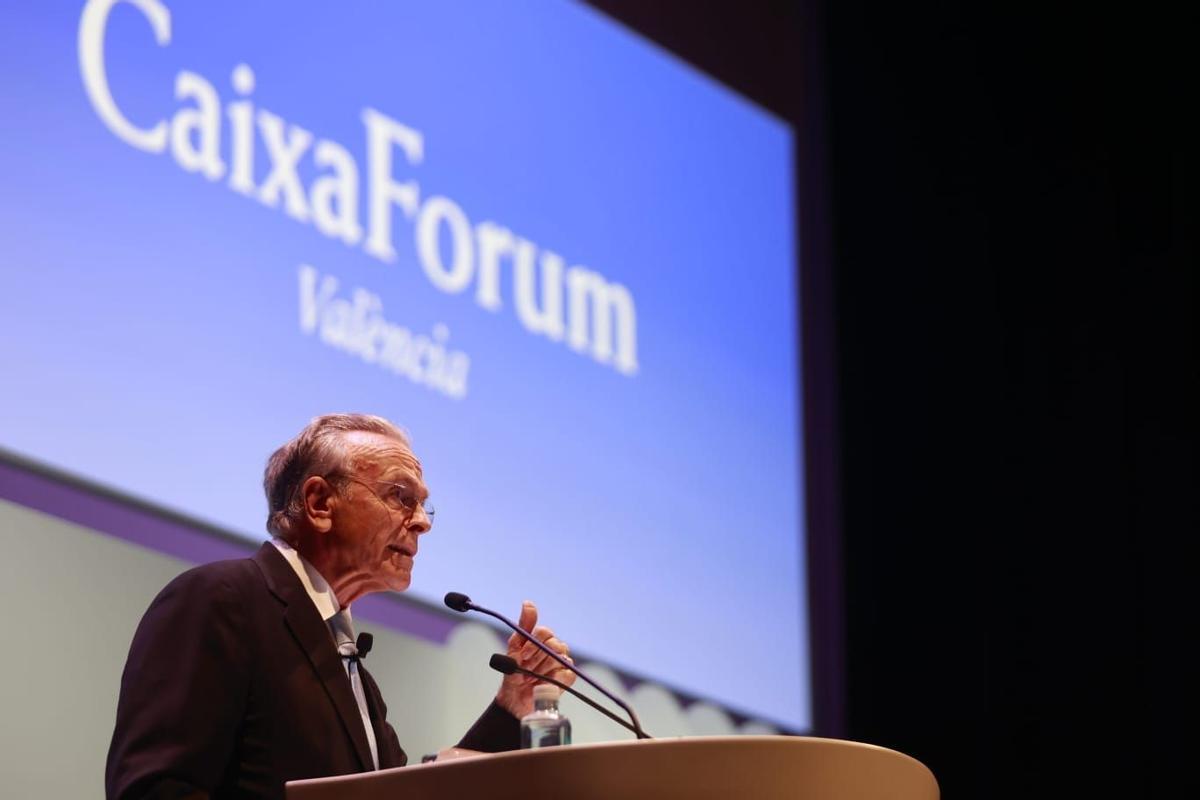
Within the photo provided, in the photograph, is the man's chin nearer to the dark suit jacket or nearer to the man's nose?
the man's nose

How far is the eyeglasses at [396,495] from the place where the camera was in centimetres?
251

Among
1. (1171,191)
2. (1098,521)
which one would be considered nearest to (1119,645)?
(1098,521)

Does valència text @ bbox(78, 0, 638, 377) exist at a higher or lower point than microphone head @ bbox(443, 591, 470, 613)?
higher

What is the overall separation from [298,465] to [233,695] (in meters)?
0.51

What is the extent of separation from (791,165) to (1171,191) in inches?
45.9

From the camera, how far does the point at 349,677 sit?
7.66 feet

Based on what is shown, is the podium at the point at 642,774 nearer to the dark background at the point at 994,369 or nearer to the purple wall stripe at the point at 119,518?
the purple wall stripe at the point at 119,518

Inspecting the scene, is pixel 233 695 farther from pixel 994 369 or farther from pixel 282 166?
pixel 994 369

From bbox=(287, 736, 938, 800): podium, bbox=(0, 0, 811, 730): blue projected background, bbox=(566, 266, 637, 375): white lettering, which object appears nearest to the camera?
bbox=(287, 736, 938, 800): podium

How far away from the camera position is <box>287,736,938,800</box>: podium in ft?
5.82

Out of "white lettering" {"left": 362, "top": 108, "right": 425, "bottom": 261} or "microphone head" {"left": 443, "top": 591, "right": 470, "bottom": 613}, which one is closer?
"microphone head" {"left": 443, "top": 591, "right": 470, "bottom": 613}

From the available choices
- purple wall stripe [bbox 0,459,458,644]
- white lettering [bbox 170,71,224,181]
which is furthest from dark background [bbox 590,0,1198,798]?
purple wall stripe [bbox 0,459,458,644]

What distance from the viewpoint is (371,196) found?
11.3ft

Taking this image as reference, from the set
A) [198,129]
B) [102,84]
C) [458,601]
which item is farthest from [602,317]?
[458,601]
